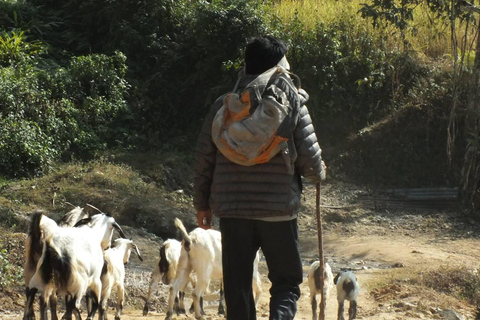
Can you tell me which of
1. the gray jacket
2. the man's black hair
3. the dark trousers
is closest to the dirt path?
the dark trousers

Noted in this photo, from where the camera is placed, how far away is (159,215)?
12867 millimetres

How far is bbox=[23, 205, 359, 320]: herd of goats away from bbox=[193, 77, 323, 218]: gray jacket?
2.40 meters

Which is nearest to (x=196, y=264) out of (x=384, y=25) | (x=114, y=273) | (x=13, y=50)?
(x=114, y=273)

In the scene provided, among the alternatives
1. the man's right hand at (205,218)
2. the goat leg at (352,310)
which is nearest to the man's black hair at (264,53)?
the man's right hand at (205,218)

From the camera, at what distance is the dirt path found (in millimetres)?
9531

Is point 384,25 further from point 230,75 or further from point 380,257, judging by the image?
point 380,257

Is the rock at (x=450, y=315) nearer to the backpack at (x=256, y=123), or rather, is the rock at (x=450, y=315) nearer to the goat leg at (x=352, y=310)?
the goat leg at (x=352, y=310)

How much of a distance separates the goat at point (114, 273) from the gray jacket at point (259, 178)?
3365 millimetres

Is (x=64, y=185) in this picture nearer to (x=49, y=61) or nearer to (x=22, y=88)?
(x=22, y=88)

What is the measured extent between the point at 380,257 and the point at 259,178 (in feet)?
25.1

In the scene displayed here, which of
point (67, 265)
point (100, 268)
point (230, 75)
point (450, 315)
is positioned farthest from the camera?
point (230, 75)

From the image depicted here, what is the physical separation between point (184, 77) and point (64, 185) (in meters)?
5.46

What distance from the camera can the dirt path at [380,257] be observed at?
953cm

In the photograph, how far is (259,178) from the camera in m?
5.14
